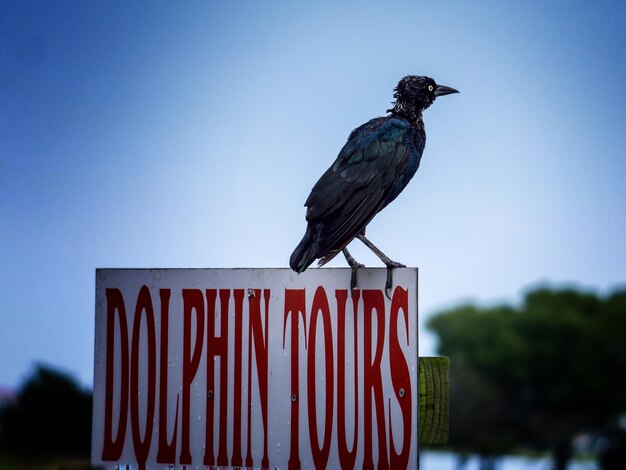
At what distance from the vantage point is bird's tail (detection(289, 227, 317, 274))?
4.66 m

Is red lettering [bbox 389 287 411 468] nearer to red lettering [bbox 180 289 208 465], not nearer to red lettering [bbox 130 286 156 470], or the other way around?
red lettering [bbox 180 289 208 465]

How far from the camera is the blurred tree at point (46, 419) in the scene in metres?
17.9

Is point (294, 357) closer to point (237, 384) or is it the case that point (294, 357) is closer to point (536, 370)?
point (237, 384)

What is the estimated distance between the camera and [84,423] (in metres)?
18.8

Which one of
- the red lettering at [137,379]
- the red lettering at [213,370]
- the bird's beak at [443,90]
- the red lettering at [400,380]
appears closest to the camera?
the red lettering at [400,380]

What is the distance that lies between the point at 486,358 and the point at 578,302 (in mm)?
7090

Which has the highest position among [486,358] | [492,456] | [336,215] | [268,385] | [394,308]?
[336,215]

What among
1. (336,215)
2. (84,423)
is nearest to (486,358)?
(84,423)

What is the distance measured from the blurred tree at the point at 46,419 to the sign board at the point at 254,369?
13.7 meters

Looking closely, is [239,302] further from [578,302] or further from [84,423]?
[578,302]

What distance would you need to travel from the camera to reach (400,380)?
14.5 ft

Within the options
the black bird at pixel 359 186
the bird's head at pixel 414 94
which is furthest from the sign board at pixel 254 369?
the bird's head at pixel 414 94

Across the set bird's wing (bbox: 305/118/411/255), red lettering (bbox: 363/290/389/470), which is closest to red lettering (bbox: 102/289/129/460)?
bird's wing (bbox: 305/118/411/255)

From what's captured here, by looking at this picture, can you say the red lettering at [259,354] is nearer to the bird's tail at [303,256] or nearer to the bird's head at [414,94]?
the bird's tail at [303,256]
